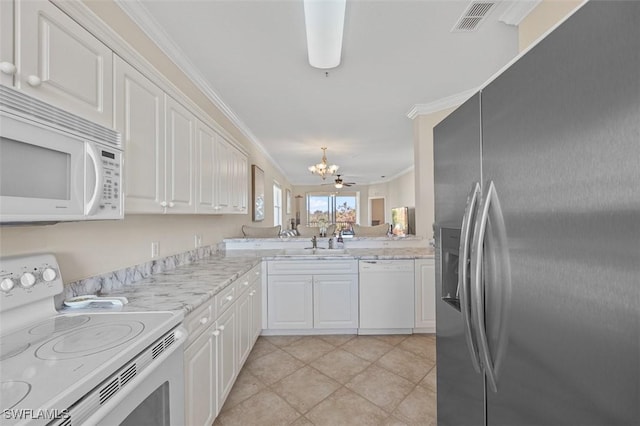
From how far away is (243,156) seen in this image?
3559mm

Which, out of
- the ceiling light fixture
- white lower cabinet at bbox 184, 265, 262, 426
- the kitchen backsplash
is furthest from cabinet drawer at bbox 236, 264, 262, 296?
the ceiling light fixture

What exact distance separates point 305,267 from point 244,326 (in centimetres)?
92

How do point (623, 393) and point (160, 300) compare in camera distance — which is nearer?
point (623, 393)

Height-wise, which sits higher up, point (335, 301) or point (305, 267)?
point (305, 267)

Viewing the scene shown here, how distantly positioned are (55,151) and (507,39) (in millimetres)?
2984

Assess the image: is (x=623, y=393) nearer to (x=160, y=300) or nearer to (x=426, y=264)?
(x=160, y=300)

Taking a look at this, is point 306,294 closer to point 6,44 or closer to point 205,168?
point 205,168

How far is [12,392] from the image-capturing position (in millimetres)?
647

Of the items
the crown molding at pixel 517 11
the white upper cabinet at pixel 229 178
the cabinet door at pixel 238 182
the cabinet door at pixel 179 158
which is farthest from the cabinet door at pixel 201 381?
the crown molding at pixel 517 11

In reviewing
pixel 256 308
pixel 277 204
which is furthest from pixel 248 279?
pixel 277 204

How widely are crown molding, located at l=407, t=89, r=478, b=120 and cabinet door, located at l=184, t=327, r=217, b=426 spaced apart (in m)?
3.41

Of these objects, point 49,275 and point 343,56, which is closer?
point 49,275

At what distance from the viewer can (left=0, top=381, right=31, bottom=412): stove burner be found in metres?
0.60

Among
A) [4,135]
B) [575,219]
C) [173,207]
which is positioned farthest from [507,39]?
[4,135]
